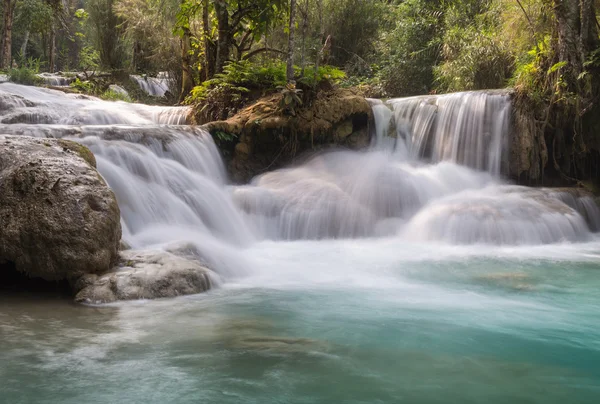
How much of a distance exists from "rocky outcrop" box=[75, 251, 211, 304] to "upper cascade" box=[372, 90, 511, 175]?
7.12 meters

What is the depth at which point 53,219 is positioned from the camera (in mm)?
5039

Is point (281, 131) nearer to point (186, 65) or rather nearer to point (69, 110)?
point (69, 110)

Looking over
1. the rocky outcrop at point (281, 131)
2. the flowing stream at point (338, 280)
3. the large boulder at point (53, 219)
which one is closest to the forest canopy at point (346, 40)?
the rocky outcrop at point (281, 131)

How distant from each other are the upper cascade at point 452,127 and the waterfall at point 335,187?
20 millimetres

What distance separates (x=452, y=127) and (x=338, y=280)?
6.33 meters

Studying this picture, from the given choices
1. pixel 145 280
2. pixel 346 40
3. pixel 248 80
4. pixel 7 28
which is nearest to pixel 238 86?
pixel 248 80

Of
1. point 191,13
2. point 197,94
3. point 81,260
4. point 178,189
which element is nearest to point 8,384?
point 81,260

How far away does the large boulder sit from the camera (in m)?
5.00

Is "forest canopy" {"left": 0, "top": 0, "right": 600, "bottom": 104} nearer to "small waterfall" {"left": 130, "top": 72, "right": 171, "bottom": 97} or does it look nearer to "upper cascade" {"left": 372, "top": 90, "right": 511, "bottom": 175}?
"small waterfall" {"left": 130, "top": 72, "right": 171, "bottom": 97}

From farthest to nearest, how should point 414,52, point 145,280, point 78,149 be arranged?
point 414,52, point 78,149, point 145,280

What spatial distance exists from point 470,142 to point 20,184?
843 cm

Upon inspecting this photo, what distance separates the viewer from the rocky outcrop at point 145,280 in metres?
4.84

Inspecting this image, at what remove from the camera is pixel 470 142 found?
11.2 m

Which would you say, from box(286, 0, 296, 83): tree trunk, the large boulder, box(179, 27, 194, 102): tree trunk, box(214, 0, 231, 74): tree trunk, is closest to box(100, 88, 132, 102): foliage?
box(179, 27, 194, 102): tree trunk
